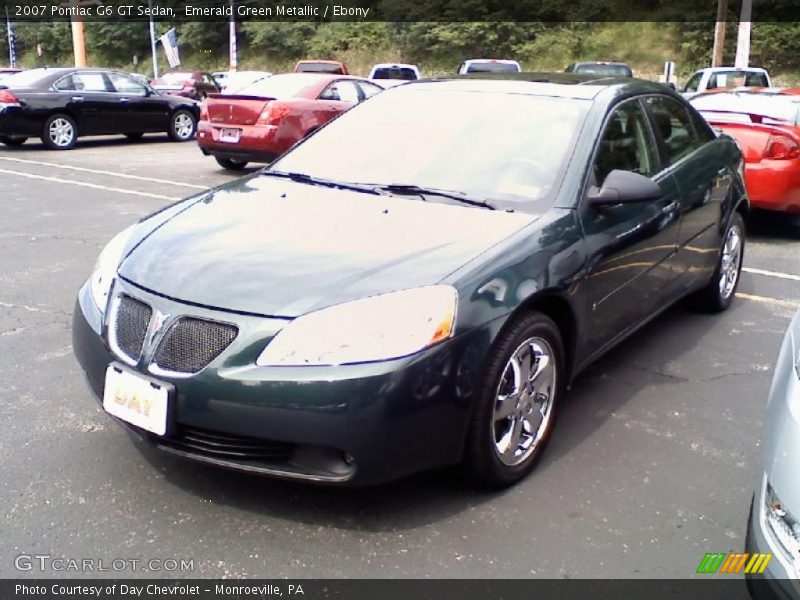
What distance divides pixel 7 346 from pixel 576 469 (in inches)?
123

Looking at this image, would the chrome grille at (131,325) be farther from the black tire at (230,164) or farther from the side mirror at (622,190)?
the black tire at (230,164)

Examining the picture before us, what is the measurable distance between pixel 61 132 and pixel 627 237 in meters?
13.0

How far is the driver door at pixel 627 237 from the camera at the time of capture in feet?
11.5

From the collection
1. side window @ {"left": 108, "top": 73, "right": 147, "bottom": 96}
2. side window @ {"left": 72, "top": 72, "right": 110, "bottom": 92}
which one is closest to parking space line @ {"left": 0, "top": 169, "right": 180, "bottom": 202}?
side window @ {"left": 72, "top": 72, "right": 110, "bottom": 92}

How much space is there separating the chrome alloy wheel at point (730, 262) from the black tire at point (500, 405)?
2.44 m

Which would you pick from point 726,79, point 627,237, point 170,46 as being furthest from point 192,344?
point 170,46

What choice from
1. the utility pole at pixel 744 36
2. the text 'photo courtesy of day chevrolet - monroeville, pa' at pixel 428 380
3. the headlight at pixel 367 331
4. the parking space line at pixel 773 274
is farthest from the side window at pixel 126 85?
the utility pole at pixel 744 36

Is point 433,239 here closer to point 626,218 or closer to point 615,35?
point 626,218

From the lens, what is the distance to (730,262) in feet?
17.7

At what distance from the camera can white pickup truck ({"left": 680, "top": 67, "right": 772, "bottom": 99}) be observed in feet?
58.9

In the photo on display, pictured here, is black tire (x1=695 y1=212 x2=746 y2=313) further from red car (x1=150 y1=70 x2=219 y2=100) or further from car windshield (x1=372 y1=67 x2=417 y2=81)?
Result: red car (x1=150 y1=70 x2=219 y2=100)

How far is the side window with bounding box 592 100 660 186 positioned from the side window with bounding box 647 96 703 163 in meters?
0.20

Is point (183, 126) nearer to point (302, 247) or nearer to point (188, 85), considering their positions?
point (188, 85)

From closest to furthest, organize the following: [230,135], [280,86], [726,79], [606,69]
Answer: [230,135], [280,86], [726,79], [606,69]
